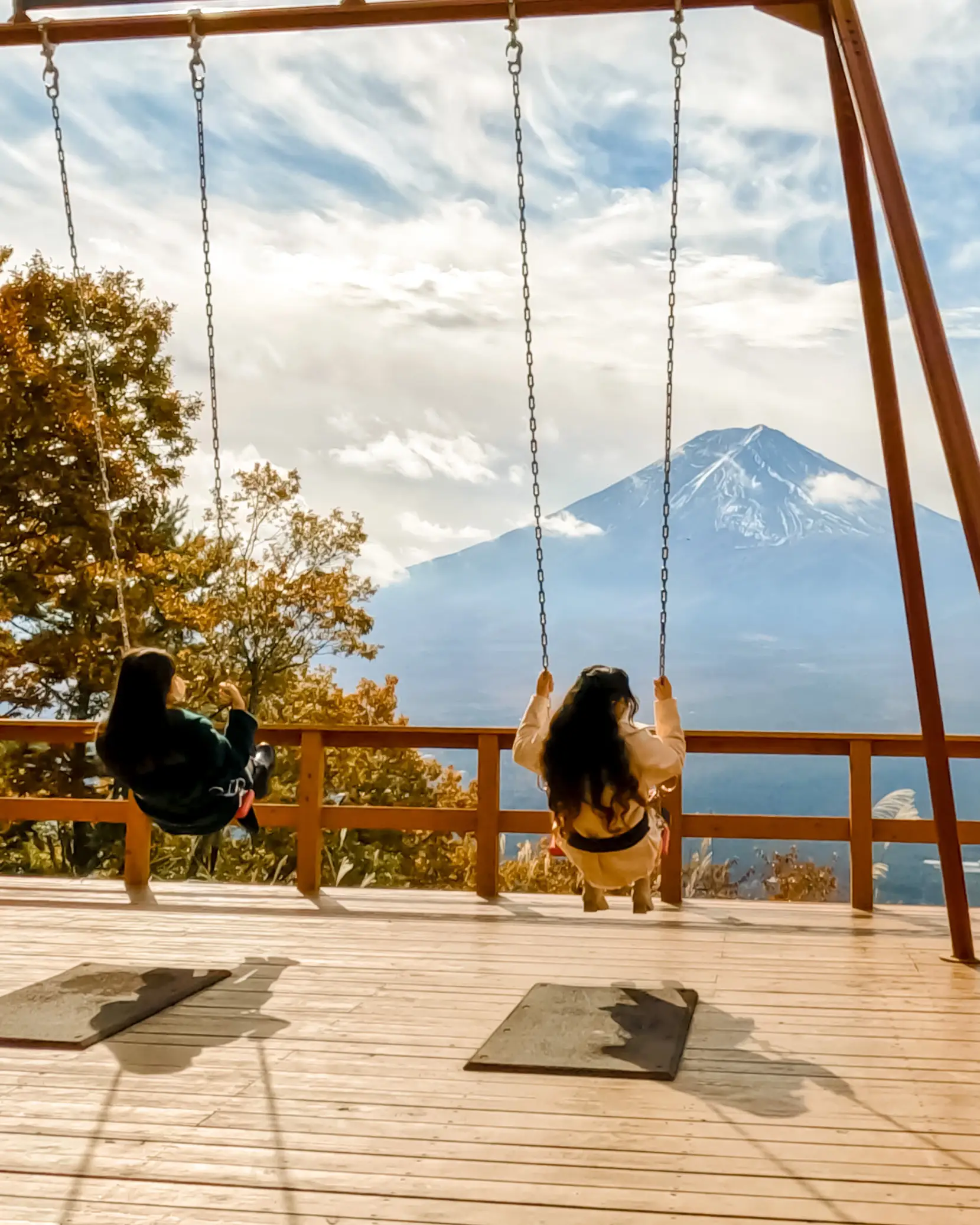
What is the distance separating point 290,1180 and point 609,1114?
768 millimetres

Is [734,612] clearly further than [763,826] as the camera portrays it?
Yes

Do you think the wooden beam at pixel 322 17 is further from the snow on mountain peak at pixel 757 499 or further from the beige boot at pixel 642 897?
the snow on mountain peak at pixel 757 499

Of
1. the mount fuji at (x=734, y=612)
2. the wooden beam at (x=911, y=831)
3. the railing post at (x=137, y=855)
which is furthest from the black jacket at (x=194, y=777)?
the mount fuji at (x=734, y=612)

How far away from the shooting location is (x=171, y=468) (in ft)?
40.8

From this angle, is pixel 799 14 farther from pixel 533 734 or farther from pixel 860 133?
pixel 533 734

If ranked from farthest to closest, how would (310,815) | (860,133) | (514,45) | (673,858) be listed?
(310,815), (673,858), (860,133), (514,45)

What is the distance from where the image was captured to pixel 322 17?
438 centimetres

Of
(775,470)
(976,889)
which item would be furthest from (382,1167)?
(775,470)

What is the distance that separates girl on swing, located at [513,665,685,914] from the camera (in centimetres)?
388

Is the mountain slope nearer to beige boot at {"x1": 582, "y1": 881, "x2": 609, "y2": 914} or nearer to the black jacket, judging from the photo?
beige boot at {"x1": 582, "y1": 881, "x2": 609, "y2": 914}

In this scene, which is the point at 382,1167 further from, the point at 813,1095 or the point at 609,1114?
the point at 813,1095

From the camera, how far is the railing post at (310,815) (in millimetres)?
5922

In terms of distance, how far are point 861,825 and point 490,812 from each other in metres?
1.61

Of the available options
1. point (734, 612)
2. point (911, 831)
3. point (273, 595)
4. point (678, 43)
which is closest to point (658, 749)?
point (911, 831)
